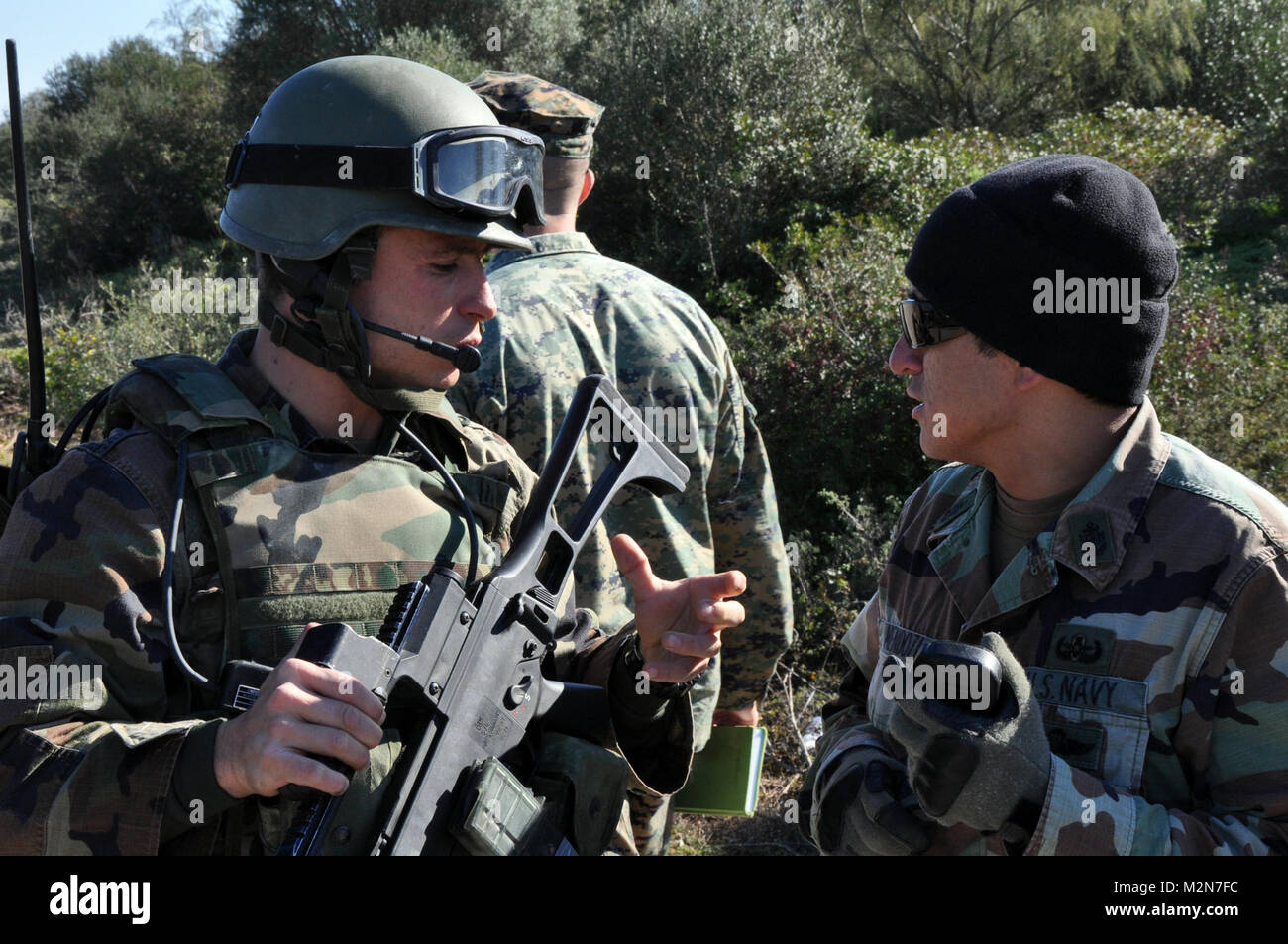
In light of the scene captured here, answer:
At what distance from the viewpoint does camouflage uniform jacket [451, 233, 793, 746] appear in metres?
3.48

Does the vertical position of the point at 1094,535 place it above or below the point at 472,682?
above

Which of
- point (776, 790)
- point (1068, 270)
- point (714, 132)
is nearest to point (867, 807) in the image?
point (1068, 270)

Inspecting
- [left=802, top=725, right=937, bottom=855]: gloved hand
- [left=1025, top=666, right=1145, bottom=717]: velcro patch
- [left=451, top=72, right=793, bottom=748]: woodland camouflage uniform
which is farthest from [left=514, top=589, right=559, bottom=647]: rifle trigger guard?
[left=451, top=72, right=793, bottom=748]: woodland camouflage uniform

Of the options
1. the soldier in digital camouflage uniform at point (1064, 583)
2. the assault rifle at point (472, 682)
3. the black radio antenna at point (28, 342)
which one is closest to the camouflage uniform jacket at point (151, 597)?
the assault rifle at point (472, 682)

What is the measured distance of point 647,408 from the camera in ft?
12.0

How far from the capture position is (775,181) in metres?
11.0

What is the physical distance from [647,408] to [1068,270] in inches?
68.2

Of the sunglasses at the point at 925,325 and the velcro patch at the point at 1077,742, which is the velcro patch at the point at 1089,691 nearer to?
the velcro patch at the point at 1077,742

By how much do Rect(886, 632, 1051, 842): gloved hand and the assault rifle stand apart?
0.73 metres

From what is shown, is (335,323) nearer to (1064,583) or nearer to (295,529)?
(295,529)

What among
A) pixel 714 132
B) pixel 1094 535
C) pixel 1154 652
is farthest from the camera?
pixel 714 132

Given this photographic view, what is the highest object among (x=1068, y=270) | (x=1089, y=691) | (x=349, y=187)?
(x=349, y=187)

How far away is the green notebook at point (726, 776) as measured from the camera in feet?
11.2

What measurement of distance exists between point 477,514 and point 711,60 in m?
10.4
